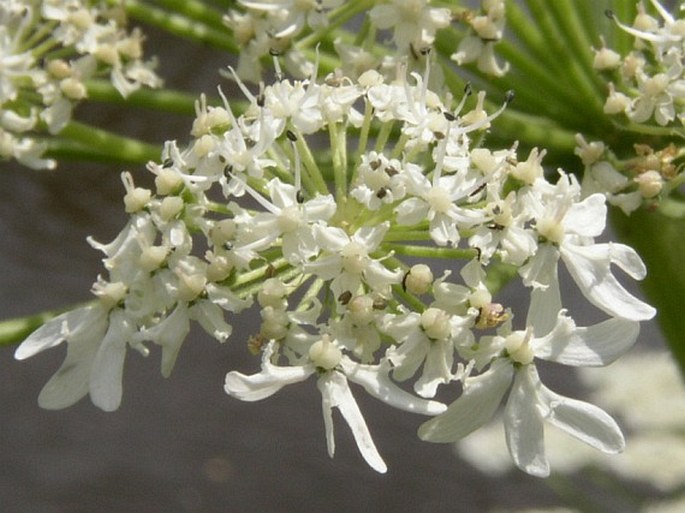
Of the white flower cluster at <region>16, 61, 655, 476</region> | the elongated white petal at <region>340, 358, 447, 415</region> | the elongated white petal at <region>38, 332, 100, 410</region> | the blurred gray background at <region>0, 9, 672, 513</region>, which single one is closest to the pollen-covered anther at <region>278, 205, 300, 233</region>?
the white flower cluster at <region>16, 61, 655, 476</region>

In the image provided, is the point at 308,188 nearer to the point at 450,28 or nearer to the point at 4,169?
the point at 450,28

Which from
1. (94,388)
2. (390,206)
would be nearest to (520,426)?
(390,206)

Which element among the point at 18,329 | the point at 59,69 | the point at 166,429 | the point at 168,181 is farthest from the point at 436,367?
the point at 166,429

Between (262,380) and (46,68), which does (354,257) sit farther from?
(46,68)

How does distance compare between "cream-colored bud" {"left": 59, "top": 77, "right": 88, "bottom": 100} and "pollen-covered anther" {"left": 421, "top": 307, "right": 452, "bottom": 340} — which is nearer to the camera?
"pollen-covered anther" {"left": 421, "top": 307, "right": 452, "bottom": 340}

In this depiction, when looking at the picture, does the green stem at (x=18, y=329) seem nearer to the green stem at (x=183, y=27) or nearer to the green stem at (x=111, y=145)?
the green stem at (x=111, y=145)

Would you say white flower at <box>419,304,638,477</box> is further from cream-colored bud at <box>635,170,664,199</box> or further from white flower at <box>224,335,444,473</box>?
cream-colored bud at <box>635,170,664,199</box>
